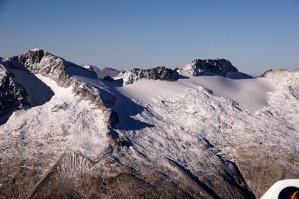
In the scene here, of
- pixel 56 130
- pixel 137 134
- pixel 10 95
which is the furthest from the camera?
pixel 10 95

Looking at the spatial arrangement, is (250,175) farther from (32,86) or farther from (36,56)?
(36,56)

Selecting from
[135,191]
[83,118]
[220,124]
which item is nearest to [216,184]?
[135,191]

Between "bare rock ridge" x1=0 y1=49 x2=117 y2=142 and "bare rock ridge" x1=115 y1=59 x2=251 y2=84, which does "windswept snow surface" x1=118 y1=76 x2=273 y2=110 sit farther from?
"bare rock ridge" x1=0 y1=49 x2=117 y2=142

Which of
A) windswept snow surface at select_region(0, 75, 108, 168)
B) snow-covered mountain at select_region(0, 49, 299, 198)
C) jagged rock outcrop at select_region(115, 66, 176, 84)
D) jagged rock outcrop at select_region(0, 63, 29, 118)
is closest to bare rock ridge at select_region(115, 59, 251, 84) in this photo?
jagged rock outcrop at select_region(115, 66, 176, 84)

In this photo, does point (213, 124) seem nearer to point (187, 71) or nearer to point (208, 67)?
point (187, 71)

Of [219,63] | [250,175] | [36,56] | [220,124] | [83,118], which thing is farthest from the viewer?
[219,63]

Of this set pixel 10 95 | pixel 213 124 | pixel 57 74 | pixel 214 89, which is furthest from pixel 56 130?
pixel 214 89
